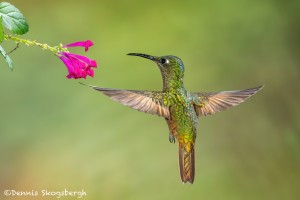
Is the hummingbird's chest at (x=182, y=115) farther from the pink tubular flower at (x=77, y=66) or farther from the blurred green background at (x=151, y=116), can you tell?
the blurred green background at (x=151, y=116)

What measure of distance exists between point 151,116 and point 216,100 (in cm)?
165

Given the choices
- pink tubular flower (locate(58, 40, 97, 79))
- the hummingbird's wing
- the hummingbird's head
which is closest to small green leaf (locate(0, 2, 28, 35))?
pink tubular flower (locate(58, 40, 97, 79))

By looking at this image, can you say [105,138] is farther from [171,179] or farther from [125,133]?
[171,179]

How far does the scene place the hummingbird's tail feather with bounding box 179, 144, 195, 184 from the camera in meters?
1.31

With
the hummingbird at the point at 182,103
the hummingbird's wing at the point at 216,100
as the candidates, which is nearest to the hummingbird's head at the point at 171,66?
the hummingbird at the point at 182,103

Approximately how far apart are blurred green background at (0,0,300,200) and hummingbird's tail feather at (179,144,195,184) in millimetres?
1420

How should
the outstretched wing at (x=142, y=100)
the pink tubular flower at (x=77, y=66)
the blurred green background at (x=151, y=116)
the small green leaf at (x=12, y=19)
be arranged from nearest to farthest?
the small green leaf at (x=12, y=19) < the pink tubular flower at (x=77, y=66) < the outstretched wing at (x=142, y=100) < the blurred green background at (x=151, y=116)

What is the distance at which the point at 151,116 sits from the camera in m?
3.05

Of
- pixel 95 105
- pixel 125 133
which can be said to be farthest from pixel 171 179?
pixel 95 105

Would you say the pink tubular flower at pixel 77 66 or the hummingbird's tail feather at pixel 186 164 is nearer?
the pink tubular flower at pixel 77 66

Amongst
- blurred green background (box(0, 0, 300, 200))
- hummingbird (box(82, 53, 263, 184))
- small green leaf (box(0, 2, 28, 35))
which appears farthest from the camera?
blurred green background (box(0, 0, 300, 200))

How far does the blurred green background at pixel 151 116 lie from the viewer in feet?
9.34

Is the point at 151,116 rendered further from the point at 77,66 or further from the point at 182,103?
the point at 77,66

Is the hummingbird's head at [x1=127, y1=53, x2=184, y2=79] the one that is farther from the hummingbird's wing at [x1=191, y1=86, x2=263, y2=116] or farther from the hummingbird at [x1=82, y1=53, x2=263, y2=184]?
the hummingbird's wing at [x1=191, y1=86, x2=263, y2=116]
